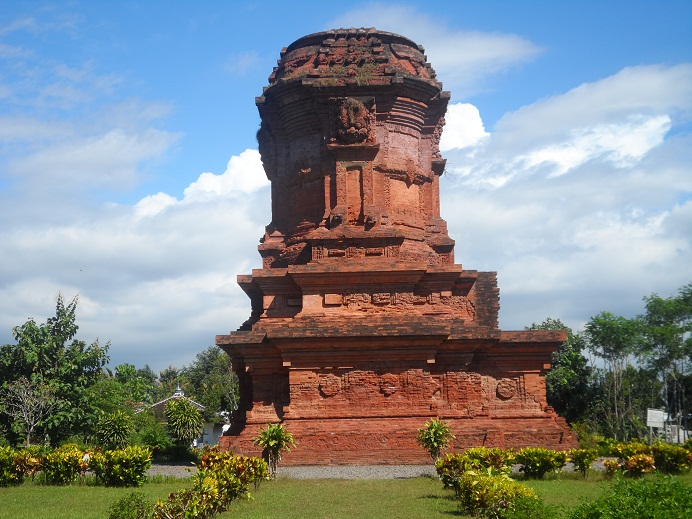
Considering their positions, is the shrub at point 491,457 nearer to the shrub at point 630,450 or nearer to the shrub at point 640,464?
the shrub at point 640,464

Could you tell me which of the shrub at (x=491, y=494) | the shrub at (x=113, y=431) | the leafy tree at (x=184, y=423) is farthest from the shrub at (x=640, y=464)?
the leafy tree at (x=184, y=423)

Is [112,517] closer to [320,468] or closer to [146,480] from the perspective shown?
[146,480]

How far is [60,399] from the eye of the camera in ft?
94.8

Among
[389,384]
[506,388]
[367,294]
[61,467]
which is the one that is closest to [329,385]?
[389,384]

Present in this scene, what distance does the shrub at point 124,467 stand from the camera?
15898 mm

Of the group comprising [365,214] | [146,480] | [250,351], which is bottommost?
[146,480]

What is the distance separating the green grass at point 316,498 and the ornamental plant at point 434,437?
1063 mm

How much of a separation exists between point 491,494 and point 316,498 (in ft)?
11.9

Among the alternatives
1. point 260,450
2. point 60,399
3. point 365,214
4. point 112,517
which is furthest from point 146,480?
point 60,399

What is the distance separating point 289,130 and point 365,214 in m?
4.07

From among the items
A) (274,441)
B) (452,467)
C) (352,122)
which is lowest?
(452,467)

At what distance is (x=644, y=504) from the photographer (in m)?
7.03

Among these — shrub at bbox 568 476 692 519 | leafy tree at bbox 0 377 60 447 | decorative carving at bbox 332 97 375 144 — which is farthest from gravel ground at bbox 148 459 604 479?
leafy tree at bbox 0 377 60 447

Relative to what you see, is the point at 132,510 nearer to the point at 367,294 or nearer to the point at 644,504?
the point at 644,504
